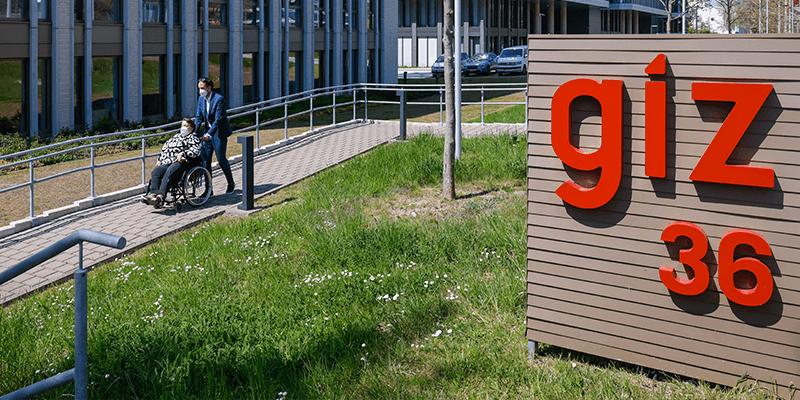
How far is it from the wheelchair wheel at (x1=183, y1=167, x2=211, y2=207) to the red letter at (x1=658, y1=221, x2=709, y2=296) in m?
7.77

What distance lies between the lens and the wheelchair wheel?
1133cm

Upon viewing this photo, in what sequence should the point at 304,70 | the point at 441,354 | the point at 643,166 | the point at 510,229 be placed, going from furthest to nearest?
the point at 304,70, the point at 510,229, the point at 441,354, the point at 643,166

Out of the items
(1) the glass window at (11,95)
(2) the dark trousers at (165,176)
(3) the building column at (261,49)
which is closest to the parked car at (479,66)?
(3) the building column at (261,49)

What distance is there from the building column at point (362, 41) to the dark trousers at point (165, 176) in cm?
2625

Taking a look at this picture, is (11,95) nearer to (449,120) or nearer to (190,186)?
(190,186)

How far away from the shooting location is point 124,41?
74.6 feet

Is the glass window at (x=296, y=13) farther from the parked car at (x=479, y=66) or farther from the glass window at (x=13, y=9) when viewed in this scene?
the parked car at (x=479, y=66)

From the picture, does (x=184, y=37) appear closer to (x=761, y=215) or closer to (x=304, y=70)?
(x=304, y=70)

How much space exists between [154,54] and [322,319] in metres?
19.6

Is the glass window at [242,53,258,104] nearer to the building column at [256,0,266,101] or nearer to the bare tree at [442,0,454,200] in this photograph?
the building column at [256,0,266,101]

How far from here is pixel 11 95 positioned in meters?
19.6

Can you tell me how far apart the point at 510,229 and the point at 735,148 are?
12.1 feet

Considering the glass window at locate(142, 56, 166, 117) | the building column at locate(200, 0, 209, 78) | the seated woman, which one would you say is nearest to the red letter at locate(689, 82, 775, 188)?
the seated woman

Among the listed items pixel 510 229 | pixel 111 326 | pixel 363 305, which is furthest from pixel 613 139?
pixel 111 326
